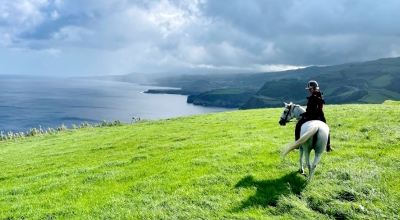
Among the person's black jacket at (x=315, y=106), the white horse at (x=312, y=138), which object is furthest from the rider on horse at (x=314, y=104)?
the white horse at (x=312, y=138)

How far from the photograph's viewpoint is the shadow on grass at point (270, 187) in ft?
31.5

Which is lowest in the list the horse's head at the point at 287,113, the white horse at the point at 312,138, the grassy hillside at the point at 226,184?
the grassy hillside at the point at 226,184

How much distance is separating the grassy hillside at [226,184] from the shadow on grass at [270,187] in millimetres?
36

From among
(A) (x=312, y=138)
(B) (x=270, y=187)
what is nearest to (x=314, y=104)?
(A) (x=312, y=138)

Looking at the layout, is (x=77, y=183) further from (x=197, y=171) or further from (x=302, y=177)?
(x=302, y=177)

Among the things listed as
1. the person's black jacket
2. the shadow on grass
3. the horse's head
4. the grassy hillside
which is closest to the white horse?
the person's black jacket

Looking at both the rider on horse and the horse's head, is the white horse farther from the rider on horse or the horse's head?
the horse's head

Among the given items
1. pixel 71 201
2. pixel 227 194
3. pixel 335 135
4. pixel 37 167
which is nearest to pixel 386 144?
pixel 335 135

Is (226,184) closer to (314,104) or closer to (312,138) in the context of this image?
(312,138)

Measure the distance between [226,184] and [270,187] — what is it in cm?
186

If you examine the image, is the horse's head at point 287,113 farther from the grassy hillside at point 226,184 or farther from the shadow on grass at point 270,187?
the shadow on grass at point 270,187

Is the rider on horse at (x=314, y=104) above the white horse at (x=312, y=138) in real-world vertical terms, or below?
above

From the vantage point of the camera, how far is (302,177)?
11.3m

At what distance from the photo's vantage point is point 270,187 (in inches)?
418
